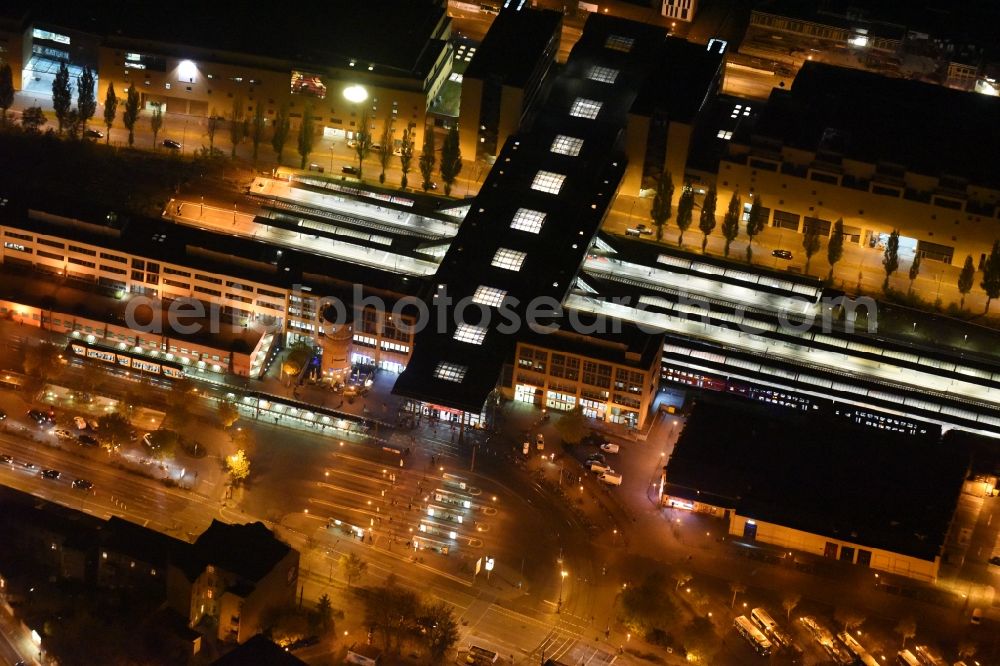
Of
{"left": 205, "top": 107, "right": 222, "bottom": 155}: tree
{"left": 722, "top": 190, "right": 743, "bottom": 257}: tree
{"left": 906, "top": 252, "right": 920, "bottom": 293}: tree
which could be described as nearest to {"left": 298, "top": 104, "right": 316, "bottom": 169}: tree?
{"left": 205, "top": 107, "right": 222, "bottom": 155}: tree

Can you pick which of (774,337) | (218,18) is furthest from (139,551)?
(218,18)

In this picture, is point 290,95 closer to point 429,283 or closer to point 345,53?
point 345,53

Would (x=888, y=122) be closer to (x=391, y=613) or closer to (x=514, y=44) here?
(x=514, y=44)

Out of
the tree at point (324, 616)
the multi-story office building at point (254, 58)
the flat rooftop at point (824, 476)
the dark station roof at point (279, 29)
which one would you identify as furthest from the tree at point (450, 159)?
the tree at point (324, 616)

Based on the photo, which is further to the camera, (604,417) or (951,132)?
(951,132)

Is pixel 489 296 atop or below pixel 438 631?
atop

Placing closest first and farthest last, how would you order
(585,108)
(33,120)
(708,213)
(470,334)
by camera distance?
(470,334) < (708,213) < (585,108) < (33,120)

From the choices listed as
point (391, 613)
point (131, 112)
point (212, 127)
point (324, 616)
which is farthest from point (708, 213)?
point (324, 616)
